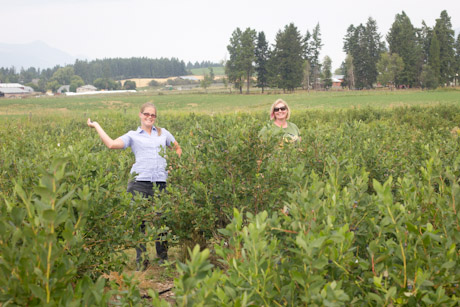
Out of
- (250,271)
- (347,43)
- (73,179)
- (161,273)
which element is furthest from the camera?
(347,43)

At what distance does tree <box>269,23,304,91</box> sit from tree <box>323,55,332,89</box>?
9.65m

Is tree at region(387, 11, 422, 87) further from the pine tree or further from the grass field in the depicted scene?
the grass field

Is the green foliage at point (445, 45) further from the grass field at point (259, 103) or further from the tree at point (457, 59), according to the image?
the grass field at point (259, 103)

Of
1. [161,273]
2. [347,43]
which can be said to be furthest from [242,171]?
[347,43]

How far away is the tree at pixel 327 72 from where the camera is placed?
93.1 meters

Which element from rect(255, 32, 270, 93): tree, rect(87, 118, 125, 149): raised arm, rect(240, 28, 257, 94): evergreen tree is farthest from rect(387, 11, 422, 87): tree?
rect(87, 118, 125, 149): raised arm

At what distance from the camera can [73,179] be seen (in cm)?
328

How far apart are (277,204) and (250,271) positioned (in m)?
2.97

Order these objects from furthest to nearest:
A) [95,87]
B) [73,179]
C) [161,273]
Result: [95,87]
[161,273]
[73,179]

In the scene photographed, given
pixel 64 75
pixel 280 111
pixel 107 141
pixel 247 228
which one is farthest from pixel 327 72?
pixel 64 75

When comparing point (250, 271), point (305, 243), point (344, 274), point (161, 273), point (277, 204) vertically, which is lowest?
point (161, 273)

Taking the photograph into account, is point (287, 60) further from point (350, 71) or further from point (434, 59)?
point (434, 59)

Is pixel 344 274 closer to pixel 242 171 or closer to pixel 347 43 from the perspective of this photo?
pixel 242 171

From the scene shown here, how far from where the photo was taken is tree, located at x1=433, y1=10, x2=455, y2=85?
76625 millimetres
